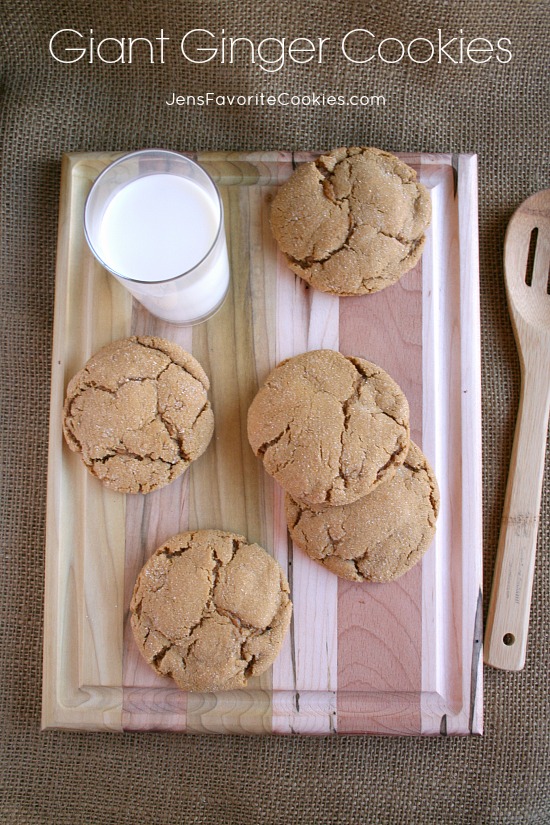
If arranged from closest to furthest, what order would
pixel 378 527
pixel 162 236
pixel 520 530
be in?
pixel 162 236, pixel 378 527, pixel 520 530

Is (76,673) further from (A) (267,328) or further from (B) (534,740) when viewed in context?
(B) (534,740)

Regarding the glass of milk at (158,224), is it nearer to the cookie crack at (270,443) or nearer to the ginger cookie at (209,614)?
the cookie crack at (270,443)

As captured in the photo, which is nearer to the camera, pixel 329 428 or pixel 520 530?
pixel 329 428

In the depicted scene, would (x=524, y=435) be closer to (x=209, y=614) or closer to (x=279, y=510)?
(x=279, y=510)

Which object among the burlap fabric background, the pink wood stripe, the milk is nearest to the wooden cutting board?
the pink wood stripe

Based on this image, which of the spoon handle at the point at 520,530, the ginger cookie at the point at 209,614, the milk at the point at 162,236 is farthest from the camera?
the spoon handle at the point at 520,530

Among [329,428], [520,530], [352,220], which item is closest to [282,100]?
[352,220]

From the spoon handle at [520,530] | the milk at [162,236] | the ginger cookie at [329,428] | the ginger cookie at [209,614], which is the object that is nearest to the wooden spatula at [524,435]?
the spoon handle at [520,530]

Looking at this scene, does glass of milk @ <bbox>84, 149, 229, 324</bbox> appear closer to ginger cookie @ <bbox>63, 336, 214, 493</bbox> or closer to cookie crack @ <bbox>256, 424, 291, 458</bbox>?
ginger cookie @ <bbox>63, 336, 214, 493</bbox>
